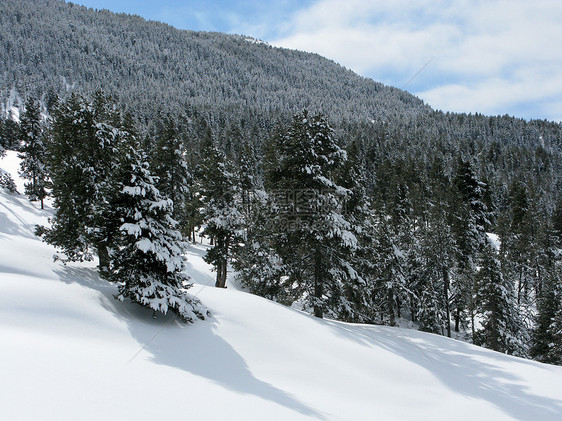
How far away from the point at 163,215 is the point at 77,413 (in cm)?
797

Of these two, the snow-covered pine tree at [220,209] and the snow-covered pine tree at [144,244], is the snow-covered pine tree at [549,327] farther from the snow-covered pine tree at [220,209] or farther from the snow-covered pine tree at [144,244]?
the snow-covered pine tree at [144,244]

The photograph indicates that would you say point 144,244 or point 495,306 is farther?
point 495,306

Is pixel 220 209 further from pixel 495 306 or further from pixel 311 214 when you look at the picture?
pixel 495 306

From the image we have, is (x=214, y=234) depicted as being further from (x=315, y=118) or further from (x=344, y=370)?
(x=344, y=370)

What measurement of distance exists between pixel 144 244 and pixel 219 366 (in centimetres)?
463

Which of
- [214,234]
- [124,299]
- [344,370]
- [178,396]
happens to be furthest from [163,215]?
[214,234]

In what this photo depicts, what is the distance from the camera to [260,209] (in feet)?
89.6

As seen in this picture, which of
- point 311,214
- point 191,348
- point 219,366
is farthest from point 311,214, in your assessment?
point 219,366

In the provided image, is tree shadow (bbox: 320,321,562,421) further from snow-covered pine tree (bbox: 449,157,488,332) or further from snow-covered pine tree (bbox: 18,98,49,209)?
snow-covered pine tree (bbox: 18,98,49,209)

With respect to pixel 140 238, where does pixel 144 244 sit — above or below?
below

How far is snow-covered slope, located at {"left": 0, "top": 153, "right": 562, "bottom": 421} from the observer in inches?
249

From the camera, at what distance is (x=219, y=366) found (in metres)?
9.85

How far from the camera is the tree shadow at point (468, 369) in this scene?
36.2ft

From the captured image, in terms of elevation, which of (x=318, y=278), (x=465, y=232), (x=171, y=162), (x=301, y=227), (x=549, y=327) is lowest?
(x=549, y=327)
